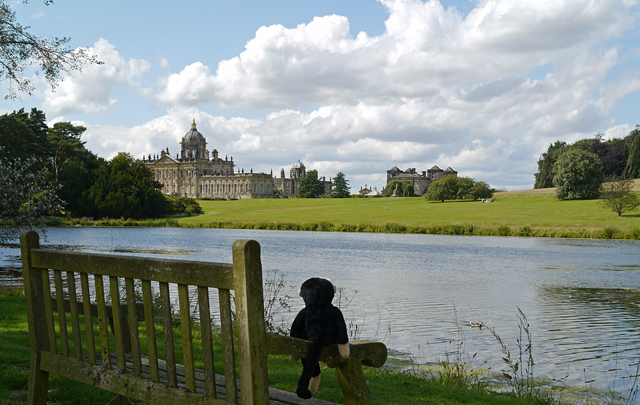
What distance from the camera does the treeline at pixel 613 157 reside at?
6850 cm

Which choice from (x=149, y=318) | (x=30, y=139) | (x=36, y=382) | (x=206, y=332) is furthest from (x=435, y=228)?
(x=206, y=332)

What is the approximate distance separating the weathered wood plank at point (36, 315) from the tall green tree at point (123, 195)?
219 feet

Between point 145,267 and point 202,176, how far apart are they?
158799mm

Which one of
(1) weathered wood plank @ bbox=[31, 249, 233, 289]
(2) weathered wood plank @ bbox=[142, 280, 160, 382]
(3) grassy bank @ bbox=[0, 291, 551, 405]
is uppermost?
(1) weathered wood plank @ bbox=[31, 249, 233, 289]

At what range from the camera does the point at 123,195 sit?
68812mm

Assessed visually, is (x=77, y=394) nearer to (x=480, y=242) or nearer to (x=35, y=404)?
(x=35, y=404)

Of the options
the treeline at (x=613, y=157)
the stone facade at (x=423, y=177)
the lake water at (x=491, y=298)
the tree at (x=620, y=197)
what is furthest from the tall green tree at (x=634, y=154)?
the stone facade at (x=423, y=177)

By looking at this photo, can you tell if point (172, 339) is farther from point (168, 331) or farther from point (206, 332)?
point (206, 332)

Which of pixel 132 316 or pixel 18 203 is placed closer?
pixel 132 316

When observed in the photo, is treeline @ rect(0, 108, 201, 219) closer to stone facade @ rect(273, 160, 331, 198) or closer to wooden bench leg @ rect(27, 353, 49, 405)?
wooden bench leg @ rect(27, 353, 49, 405)

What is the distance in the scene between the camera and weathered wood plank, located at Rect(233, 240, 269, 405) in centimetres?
249

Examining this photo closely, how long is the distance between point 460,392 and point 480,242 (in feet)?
109

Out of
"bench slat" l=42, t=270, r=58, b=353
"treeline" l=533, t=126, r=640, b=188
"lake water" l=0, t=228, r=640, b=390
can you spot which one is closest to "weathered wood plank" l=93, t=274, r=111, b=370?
"bench slat" l=42, t=270, r=58, b=353

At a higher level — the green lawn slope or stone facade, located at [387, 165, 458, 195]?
stone facade, located at [387, 165, 458, 195]
